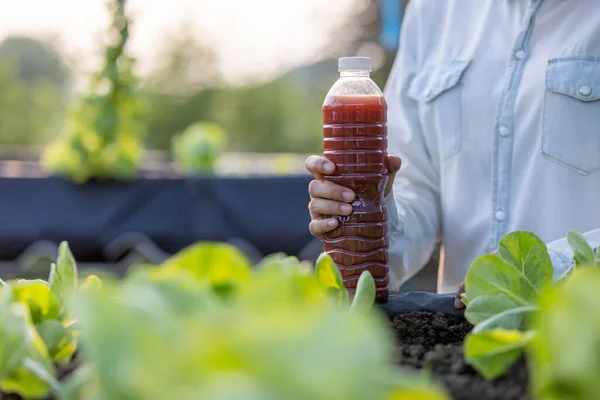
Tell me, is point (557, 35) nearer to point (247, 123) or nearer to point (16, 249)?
point (16, 249)

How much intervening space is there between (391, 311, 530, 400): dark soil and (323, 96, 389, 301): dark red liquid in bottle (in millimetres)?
284

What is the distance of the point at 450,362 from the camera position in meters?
0.57

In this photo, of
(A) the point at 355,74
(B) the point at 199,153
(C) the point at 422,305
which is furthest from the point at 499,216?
(B) the point at 199,153

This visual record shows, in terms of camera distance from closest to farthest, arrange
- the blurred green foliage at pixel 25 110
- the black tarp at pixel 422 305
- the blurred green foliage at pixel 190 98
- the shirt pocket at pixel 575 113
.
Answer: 1. the black tarp at pixel 422 305
2. the shirt pocket at pixel 575 113
3. the blurred green foliage at pixel 25 110
4. the blurred green foliage at pixel 190 98

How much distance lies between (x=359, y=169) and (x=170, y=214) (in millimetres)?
2443

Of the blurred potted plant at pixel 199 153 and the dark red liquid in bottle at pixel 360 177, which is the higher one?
the dark red liquid in bottle at pixel 360 177

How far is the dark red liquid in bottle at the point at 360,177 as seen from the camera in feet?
3.65

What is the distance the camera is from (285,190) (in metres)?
3.46

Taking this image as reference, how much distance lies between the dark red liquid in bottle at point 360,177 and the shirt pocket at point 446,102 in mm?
508

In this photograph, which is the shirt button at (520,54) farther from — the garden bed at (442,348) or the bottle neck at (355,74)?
the garden bed at (442,348)

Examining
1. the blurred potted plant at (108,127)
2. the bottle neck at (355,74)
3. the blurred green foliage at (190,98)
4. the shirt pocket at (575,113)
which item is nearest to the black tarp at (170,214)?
the blurred potted plant at (108,127)

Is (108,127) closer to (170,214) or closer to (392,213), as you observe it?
(170,214)

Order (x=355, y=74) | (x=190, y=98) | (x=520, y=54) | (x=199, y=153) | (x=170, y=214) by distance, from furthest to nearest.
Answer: (x=190, y=98) < (x=199, y=153) < (x=170, y=214) < (x=520, y=54) < (x=355, y=74)

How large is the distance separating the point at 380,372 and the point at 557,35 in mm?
1323
